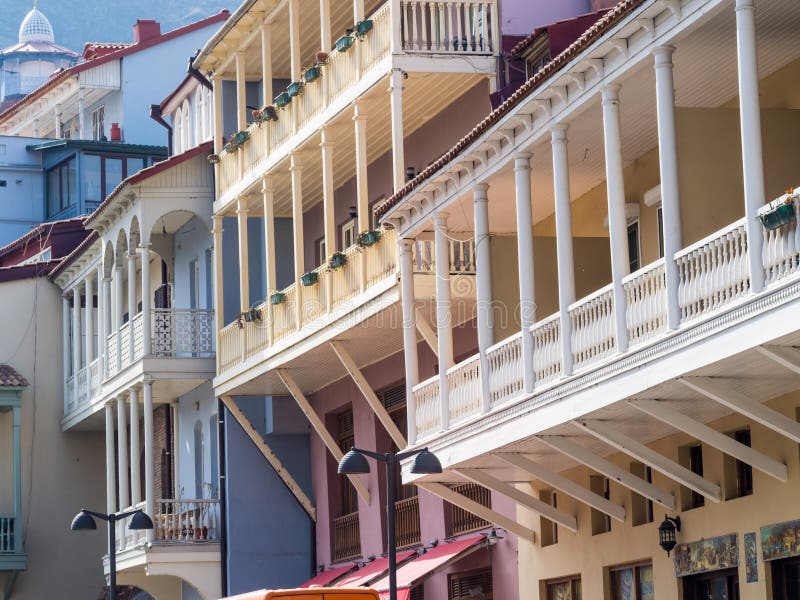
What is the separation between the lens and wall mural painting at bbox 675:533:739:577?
1958 centimetres

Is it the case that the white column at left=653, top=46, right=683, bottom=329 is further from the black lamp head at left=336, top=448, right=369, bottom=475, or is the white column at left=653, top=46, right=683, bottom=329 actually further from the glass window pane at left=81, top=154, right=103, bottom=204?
the glass window pane at left=81, top=154, right=103, bottom=204

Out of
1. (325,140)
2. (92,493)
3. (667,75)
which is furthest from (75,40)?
(667,75)

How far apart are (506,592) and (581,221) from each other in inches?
219

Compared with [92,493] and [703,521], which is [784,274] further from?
[92,493]

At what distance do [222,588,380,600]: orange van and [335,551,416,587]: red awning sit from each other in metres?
6.73

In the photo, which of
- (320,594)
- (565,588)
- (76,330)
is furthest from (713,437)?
(76,330)

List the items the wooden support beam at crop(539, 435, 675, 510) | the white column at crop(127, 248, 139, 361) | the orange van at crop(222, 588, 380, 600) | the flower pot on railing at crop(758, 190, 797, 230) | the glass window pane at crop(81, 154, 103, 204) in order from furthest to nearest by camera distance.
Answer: the glass window pane at crop(81, 154, 103, 204)
the white column at crop(127, 248, 139, 361)
the orange van at crop(222, 588, 380, 600)
the wooden support beam at crop(539, 435, 675, 510)
the flower pot on railing at crop(758, 190, 797, 230)

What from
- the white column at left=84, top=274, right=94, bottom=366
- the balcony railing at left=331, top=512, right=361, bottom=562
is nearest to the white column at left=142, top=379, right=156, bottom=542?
the balcony railing at left=331, top=512, right=361, bottom=562

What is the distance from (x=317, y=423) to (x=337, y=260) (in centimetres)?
467

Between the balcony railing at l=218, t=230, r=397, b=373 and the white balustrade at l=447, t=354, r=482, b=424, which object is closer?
the white balustrade at l=447, t=354, r=482, b=424

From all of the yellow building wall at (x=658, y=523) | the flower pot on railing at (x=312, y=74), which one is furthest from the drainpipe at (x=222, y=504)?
the yellow building wall at (x=658, y=523)


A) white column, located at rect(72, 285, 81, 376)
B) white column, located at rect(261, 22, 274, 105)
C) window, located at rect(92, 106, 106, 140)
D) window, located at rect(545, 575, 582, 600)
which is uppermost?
window, located at rect(92, 106, 106, 140)

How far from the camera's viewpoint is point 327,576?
105ft

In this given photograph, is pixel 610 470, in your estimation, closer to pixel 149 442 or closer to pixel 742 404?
pixel 742 404
